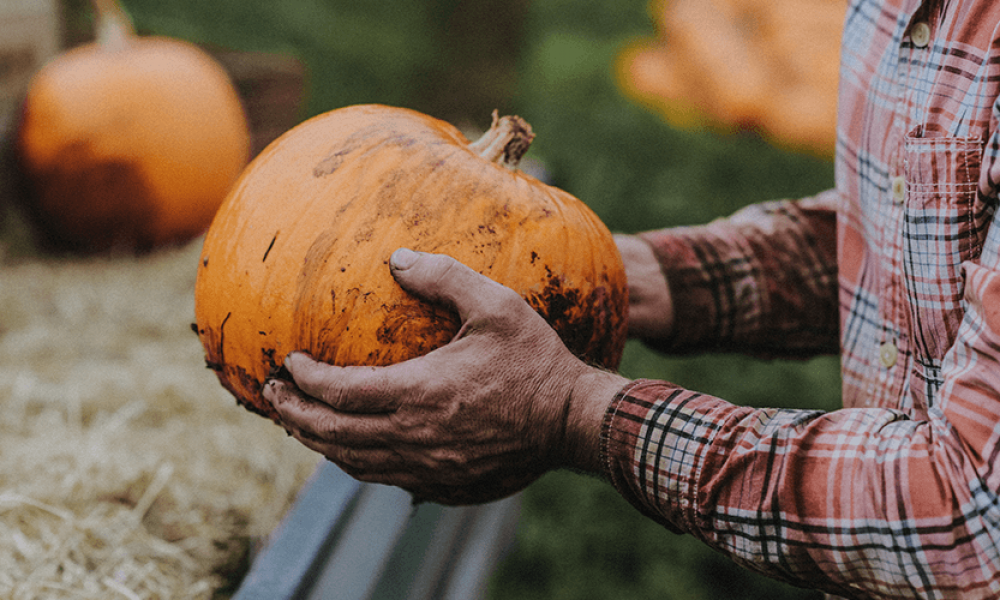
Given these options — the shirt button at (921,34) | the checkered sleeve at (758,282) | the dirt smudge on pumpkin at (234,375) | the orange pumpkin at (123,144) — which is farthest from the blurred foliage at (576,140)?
the shirt button at (921,34)

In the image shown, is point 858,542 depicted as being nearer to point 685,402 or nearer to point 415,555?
point 685,402

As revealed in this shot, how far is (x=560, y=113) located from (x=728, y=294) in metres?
4.88

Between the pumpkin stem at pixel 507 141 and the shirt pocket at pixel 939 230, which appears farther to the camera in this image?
the pumpkin stem at pixel 507 141

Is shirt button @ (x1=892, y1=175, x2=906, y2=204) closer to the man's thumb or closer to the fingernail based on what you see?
the man's thumb

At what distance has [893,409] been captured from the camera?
4.79ft

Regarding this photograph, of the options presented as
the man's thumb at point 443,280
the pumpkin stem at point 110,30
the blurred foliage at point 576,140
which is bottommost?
the blurred foliage at point 576,140

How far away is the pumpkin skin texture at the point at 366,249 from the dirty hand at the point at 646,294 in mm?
361

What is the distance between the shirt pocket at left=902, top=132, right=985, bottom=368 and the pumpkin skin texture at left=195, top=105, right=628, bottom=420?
1.82 ft

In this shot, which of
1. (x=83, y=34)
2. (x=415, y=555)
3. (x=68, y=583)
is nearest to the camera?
(x=68, y=583)

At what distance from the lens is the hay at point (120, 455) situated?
72.5 inches

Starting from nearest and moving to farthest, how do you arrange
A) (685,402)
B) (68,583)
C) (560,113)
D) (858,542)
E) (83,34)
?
1. (858,542)
2. (685,402)
3. (68,583)
4. (83,34)
5. (560,113)

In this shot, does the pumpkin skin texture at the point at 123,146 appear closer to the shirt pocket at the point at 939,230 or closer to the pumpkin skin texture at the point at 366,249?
the pumpkin skin texture at the point at 366,249

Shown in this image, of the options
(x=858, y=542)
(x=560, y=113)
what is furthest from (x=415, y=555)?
(x=560, y=113)

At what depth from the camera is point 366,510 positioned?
85.1 inches
